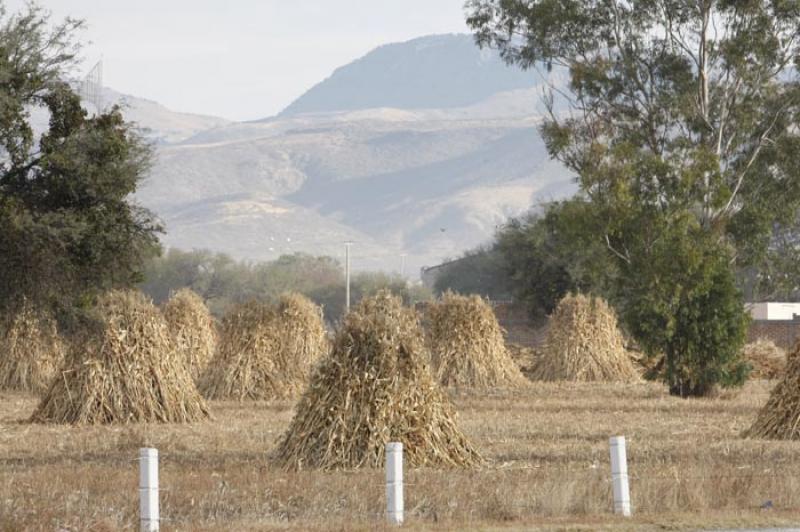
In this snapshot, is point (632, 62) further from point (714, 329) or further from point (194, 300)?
point (194, 300)

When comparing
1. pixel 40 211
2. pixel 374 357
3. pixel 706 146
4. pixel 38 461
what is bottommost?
pixel 38 461

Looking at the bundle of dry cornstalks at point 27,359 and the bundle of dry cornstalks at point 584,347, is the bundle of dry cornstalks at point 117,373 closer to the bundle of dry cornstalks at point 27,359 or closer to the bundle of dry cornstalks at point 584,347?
the bundle of dry cornstalks at point 27,359

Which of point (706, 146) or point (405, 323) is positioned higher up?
point (706, 146)

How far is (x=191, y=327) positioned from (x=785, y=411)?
69.6 feet

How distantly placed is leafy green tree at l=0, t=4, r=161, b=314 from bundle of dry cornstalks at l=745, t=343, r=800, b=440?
36.7ft

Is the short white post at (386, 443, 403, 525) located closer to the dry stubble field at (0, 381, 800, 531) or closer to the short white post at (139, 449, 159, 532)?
the dry stubble field at (0, 381, 800, 531)

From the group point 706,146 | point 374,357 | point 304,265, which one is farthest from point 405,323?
point 304,265

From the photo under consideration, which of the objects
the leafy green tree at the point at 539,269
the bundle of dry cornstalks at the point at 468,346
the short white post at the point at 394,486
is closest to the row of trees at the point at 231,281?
the leafy green tree at the point at 539,269

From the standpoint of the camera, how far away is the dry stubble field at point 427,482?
15.2 metres

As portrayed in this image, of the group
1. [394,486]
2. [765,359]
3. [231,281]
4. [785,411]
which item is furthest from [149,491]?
[231,281]

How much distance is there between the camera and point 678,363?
3828cm

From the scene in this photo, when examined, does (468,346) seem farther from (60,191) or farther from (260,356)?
(60,191)

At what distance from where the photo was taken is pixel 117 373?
28938 millimetres

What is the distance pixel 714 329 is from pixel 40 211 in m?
16.7
